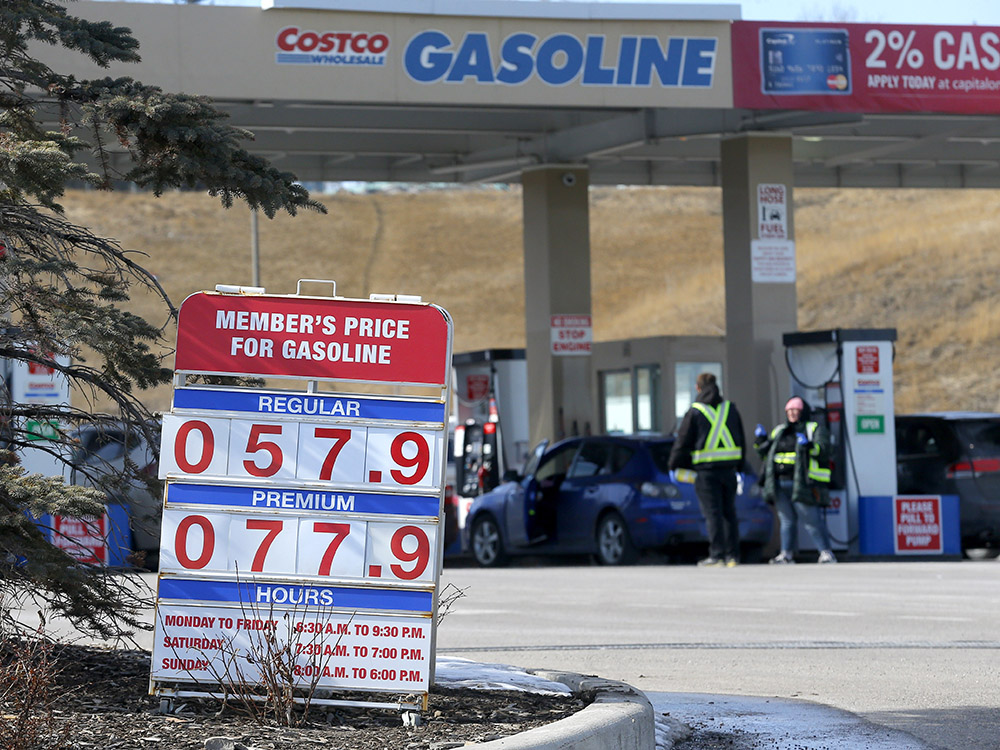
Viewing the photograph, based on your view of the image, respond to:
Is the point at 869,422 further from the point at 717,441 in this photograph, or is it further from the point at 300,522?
the point at 300,522

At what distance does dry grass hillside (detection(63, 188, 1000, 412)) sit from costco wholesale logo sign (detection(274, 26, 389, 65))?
1350 inches

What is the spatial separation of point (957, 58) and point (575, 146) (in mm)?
5887

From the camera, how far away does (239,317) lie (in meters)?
6.36

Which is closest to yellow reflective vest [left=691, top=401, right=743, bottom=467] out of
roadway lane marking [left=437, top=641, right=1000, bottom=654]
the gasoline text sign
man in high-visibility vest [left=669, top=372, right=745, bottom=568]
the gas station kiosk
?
man in high-visibility vest [left=669, top=372, right=745, bottom=568]

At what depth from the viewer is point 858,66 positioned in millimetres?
20469

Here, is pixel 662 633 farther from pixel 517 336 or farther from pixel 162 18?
pixel 517 336

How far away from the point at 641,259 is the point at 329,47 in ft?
270

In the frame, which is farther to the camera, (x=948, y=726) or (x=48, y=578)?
(x=948, y=726)

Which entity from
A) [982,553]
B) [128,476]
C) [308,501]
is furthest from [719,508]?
[308,501]

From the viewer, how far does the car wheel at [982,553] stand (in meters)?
20.1

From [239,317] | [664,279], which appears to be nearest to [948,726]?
[239,317]

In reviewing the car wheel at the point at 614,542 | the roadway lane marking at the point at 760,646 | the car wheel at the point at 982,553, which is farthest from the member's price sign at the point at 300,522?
the car wheel at the point at 982,553

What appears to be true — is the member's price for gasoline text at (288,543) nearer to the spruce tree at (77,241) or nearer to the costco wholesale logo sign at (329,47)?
the spruce tree at (77,241)

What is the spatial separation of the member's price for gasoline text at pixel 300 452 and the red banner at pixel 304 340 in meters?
0.22
